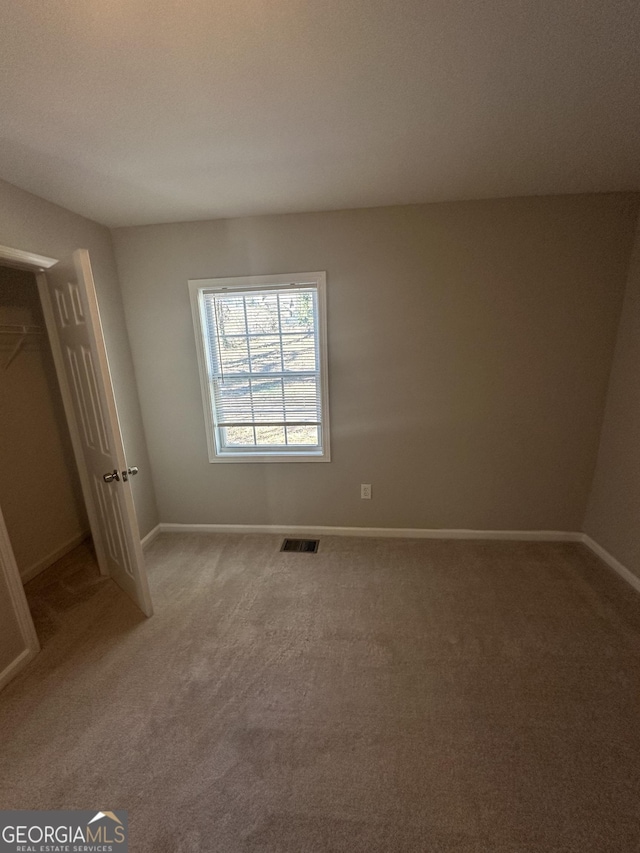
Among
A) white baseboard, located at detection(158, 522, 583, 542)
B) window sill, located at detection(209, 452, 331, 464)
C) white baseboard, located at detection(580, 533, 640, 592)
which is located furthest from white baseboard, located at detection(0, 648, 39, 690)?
white baseboard, located at detection(580, 533, 640, 592)

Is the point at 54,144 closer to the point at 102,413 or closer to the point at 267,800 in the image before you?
the point at 102,413

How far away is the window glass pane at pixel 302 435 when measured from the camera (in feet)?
8.34

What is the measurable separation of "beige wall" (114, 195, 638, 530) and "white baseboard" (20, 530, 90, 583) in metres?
0.95

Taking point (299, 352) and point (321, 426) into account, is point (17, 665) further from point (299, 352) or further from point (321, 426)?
point (299, 352)

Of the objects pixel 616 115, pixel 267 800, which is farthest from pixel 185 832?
pixel 616 115

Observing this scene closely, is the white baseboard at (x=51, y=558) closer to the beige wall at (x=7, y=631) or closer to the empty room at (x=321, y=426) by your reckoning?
the empty room at (x=321, y=426)

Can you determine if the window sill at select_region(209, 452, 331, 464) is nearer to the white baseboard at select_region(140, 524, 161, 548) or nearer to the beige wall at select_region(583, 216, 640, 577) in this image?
the white baseboard at select_region(140, 524, 161, 548)

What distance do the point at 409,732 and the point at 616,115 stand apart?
101 inches

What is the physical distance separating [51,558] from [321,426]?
90.2 inches

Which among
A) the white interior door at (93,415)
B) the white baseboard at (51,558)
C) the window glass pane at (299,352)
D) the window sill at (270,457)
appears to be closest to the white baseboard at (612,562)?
the window sill at (270,457)

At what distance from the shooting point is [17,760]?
1245mm

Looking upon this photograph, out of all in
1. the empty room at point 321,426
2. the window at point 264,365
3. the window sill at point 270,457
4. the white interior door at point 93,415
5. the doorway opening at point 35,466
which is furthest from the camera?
the window sill at point 270,457

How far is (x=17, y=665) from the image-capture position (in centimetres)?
159

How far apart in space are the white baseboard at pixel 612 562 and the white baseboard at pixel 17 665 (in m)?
3.46
